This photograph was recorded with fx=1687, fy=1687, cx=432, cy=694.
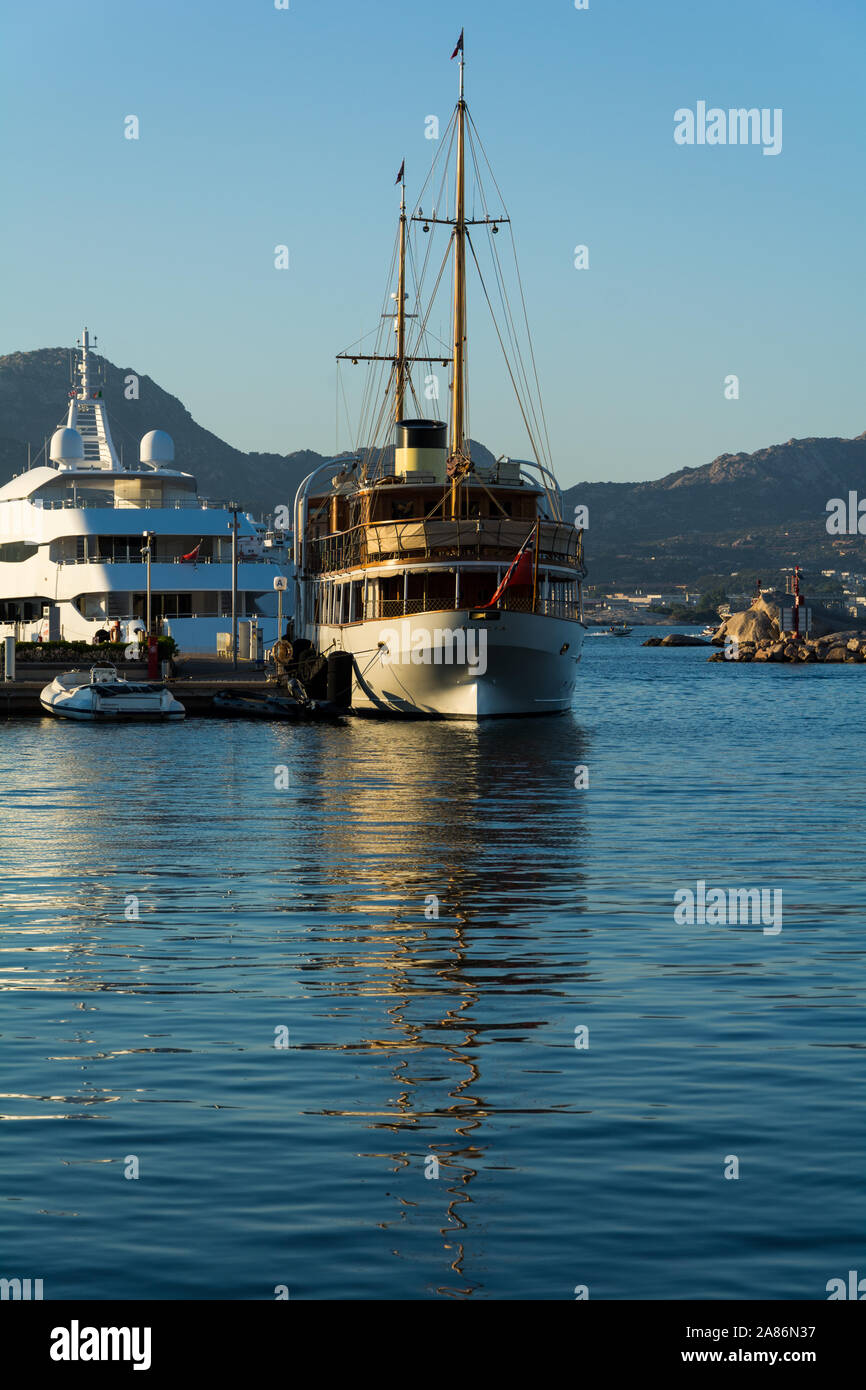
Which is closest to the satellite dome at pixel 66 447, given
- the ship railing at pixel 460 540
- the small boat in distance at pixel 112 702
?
the small boat in distance at pixel 112 702

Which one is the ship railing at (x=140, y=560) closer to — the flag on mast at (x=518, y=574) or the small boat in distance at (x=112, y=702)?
the small boat in distance at (x=112, y=702)

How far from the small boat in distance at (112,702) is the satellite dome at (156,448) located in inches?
1668

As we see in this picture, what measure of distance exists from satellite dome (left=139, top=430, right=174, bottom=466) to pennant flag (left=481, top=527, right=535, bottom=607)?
50.9 meters

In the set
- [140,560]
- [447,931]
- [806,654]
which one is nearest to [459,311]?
[140,560]

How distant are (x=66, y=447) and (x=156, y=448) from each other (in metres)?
5.47

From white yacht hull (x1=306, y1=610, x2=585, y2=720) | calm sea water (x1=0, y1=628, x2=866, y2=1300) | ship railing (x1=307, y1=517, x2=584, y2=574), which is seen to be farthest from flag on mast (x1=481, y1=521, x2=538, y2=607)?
calm sea water (x1=0, y1=628, x2=866, y2=1300)

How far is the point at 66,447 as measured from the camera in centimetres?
10375

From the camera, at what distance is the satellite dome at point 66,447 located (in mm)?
102750

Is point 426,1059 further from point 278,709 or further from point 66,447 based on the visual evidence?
point 66,447

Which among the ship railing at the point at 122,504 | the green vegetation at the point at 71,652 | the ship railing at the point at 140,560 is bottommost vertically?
the green vegetation at the point at 71,652

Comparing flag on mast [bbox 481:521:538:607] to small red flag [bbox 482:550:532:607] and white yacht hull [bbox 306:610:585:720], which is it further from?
white yacht hull [bbox 306:610:585:720]

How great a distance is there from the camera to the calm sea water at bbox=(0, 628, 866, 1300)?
9570 mm

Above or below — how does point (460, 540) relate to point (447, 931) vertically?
above
